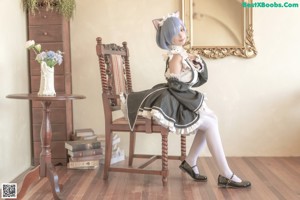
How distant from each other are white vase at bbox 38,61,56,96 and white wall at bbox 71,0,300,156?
3.36ft

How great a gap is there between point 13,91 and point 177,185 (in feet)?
4.59

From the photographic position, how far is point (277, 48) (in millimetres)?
3396

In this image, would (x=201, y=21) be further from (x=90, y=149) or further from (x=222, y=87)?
(x=90, y=149)

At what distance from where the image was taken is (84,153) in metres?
3.08

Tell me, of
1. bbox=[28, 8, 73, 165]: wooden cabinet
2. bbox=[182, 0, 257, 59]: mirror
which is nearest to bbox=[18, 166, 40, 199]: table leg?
bbox=[28, 8, 73, 165]: wooden cabinet

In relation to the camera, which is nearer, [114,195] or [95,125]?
[114,195]

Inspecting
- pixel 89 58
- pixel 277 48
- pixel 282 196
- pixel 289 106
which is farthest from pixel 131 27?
pixel 282 196

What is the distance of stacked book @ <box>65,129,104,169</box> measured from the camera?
305 cm

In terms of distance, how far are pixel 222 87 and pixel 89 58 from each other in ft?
4.07

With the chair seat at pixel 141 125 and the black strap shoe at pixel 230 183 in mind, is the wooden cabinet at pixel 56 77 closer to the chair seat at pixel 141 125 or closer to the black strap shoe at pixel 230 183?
the chair seat at pixel 141 125

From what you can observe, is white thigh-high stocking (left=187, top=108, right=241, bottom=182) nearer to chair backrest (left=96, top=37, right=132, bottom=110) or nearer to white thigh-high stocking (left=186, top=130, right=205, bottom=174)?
white thigh-high stocking (left=186, top=130, right=205, bottom=174)

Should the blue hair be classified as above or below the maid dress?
above

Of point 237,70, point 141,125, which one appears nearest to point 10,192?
point 141,125

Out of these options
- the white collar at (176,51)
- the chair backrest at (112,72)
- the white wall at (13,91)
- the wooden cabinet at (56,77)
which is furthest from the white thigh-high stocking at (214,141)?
the white wall at (13,91)
